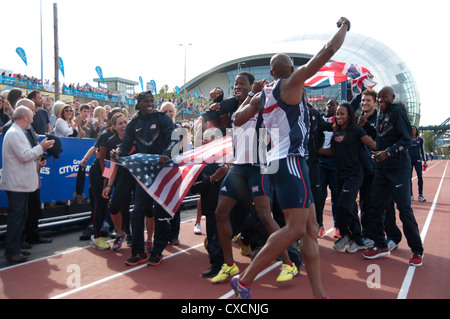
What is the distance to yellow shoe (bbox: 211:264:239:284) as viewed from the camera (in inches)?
173

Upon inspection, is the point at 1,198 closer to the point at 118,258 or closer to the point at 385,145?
the point at 118,258

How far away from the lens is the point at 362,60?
6700 centimetres

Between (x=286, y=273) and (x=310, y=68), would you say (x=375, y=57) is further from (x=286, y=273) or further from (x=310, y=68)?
(x=310, y=68)

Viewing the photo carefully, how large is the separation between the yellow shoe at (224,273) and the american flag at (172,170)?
44.3 inches

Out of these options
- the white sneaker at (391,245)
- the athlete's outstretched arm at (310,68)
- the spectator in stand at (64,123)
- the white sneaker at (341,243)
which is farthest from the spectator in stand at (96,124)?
the white sneaker at (391,245)

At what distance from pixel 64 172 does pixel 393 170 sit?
5.96 m

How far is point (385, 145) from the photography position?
5203 millimetres

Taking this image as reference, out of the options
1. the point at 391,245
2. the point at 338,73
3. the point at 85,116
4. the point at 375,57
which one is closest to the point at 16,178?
the point at 85,116

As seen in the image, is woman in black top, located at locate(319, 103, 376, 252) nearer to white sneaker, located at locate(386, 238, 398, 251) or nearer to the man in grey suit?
white sneaker, located at locate(386, 238, 398, 251)

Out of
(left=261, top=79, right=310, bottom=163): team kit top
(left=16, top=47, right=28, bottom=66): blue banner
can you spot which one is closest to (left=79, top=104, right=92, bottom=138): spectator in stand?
(left=261, top=79, right=310, bottom=163): team kit top

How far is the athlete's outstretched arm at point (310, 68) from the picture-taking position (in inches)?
128

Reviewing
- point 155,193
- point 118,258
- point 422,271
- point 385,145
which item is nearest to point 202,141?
point 155,193
